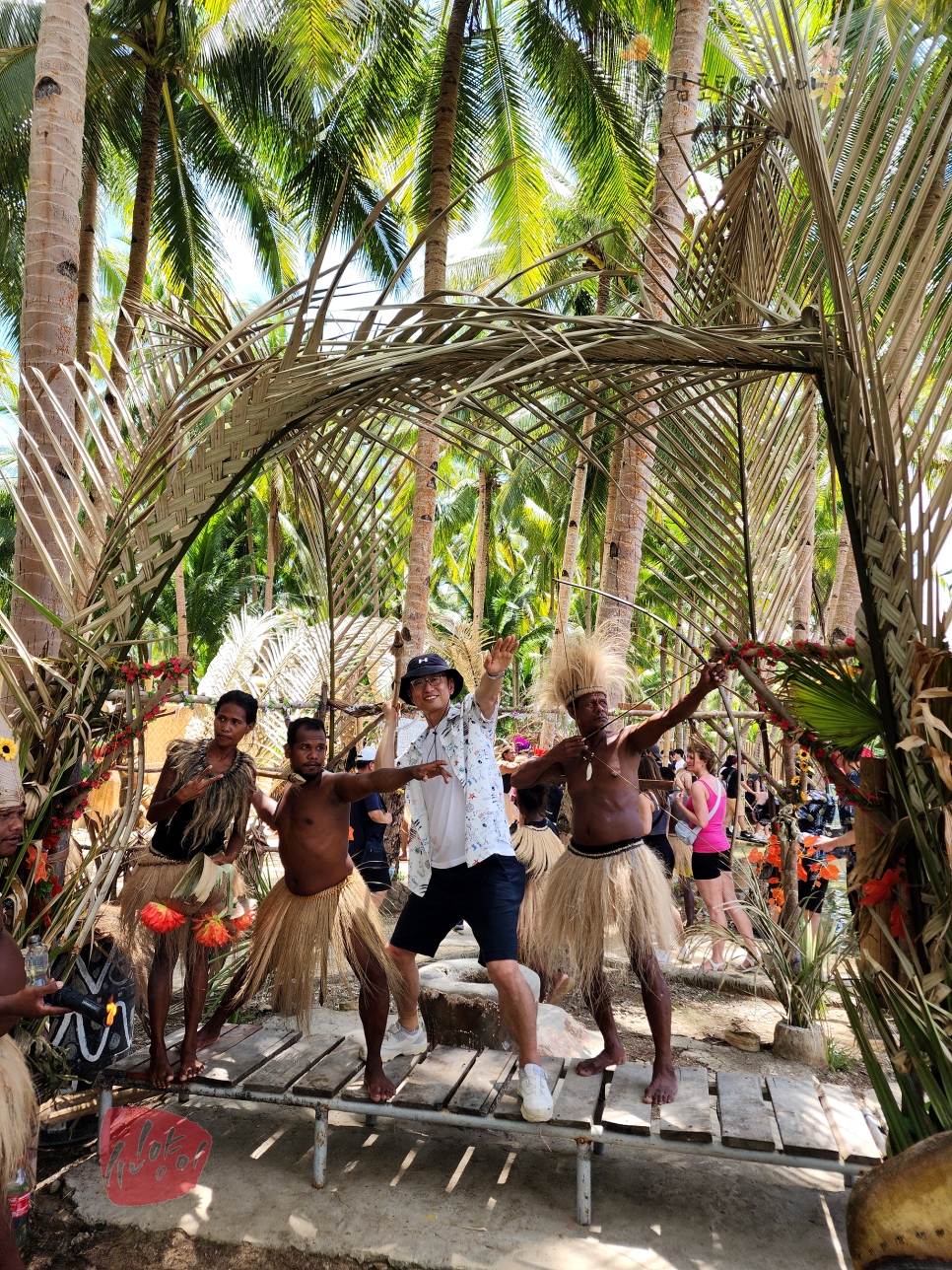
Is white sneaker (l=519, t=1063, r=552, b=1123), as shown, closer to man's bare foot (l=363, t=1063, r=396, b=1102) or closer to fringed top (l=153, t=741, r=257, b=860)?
man's bare foot (l=363, t=1063, r=396, b=1102)

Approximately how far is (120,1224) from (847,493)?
3236 mm

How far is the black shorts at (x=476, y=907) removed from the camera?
3.37m

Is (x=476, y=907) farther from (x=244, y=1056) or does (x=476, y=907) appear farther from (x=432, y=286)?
(x=432, y=286)

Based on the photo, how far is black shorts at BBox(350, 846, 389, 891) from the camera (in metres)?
6.95

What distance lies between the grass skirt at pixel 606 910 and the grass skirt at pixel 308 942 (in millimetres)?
754

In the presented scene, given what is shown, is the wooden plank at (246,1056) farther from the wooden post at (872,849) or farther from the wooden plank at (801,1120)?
the wooden post at (872,849)

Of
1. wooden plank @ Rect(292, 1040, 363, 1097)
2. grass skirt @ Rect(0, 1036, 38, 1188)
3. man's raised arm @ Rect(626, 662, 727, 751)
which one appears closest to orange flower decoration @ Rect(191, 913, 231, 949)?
wooden plank @ Rect(292, 1040, 363, 1097)

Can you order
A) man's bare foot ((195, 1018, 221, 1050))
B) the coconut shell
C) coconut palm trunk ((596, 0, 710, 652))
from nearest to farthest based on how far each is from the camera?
the coconut shell
man's bare foot ((195, 1018, 221, 1050))
coconut palm trunk ((596, 0, 710, 652))

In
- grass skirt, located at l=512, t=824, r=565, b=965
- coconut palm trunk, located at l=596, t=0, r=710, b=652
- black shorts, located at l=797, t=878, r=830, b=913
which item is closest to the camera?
grass skirt, located at l=512, t=824, r=565, b=965

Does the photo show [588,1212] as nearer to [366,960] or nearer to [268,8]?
[366,960]

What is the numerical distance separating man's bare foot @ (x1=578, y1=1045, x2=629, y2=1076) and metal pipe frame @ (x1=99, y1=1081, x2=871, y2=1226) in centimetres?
26

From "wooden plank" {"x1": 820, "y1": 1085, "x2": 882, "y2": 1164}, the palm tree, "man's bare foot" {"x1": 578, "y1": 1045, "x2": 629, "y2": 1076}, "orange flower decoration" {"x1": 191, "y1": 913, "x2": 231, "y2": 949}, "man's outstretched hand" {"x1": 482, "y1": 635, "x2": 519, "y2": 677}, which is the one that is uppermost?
the palm tree

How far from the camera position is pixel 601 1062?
375 cm

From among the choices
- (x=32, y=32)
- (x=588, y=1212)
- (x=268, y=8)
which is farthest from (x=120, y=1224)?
(x=32, y=32)
